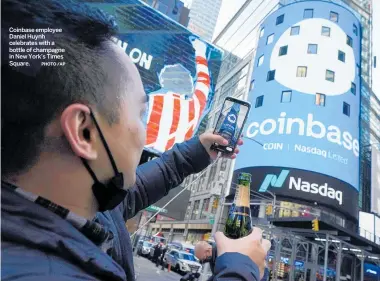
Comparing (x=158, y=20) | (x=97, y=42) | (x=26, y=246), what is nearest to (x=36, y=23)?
(x=97, y=42)

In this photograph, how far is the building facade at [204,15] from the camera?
103750mm

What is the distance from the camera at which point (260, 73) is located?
86.6 ft

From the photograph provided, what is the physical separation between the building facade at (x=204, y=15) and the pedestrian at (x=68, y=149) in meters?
107

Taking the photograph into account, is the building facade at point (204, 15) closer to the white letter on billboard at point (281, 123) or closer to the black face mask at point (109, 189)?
the white letter on billboard at point (281, 123)

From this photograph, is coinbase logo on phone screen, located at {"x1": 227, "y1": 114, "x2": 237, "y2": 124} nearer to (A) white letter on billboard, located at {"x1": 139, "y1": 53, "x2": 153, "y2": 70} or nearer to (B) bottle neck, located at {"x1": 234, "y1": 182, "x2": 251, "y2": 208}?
(B) bottle neck, located at {"x1": 234, "y1": 182, "x2": 251, "y2": 208}

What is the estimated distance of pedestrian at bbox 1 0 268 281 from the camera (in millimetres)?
727

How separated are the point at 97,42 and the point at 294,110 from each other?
77.4 feet

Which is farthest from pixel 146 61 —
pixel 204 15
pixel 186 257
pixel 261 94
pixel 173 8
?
pixel 204 15

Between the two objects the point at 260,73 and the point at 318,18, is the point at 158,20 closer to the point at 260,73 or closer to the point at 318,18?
the point at 260,73

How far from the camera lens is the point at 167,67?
9555 millimetres

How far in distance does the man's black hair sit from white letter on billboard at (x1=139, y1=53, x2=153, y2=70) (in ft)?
26.6

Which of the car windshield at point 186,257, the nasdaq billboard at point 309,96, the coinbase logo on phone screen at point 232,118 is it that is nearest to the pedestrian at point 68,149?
the coinbase logo on phone screen at point 232,118

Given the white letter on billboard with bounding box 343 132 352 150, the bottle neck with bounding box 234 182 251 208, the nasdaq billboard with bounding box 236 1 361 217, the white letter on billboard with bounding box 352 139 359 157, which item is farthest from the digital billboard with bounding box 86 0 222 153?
the white letter on billboard with bounding box 352 139 359 157

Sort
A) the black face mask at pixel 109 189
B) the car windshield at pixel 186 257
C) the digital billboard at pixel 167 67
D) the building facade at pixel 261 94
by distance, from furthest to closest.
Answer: the building facade at pixel 261 94 < the car windshield at pixel 186 257 < the digital billboard at pixel 167 67 < the black face mask at pixel 109 189
